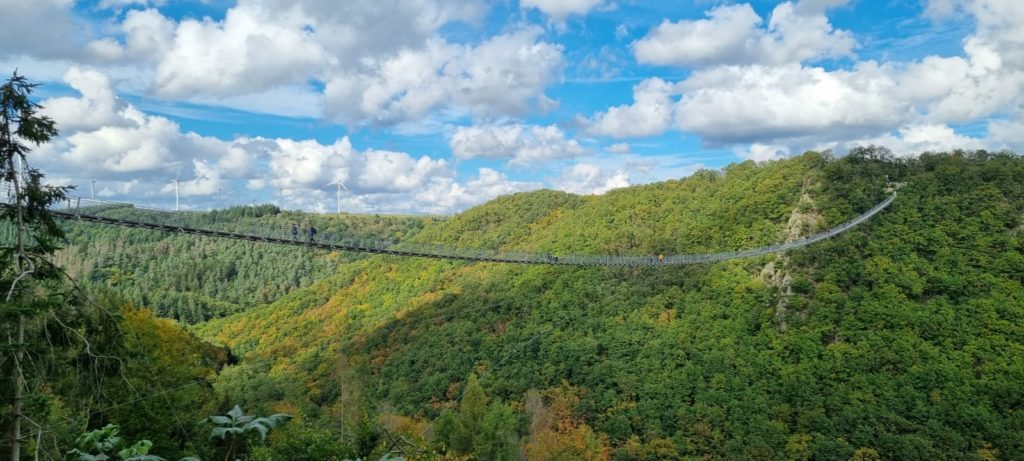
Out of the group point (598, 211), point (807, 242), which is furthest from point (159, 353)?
point (598, 211)

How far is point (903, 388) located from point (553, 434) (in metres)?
18.0

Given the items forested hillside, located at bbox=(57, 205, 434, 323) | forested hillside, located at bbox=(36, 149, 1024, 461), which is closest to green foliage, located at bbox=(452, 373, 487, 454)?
forested hillside, located at bbox=(36, 149, 1024, 461)

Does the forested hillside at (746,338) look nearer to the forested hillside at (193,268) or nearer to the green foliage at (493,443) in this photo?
the green foliage at (493,443)

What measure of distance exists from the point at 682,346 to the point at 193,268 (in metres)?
117

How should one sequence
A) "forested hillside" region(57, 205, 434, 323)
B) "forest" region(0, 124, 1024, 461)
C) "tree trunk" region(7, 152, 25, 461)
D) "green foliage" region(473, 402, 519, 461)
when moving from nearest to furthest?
"tree trunk" region(7, 152, 25, 461), "forest" region(0, 124, 1024, 461), "green foliage" region(473, 402, 519, 461), "forested hillside" region(57, 205, 434, 323)

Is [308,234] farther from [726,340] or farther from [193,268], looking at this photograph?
[193,268]

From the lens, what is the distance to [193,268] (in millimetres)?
126625

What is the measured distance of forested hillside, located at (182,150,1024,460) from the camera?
29922mm

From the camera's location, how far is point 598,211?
7088cm

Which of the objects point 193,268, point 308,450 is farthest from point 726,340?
point 193,268

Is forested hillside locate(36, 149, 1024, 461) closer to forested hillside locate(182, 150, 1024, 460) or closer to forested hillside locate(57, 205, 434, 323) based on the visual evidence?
forested hillside locate(182, 150, 1024, 460)

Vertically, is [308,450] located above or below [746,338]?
above

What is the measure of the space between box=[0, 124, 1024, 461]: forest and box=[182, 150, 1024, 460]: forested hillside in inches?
5.6

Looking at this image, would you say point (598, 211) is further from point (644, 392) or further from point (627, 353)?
point (644, 392)
